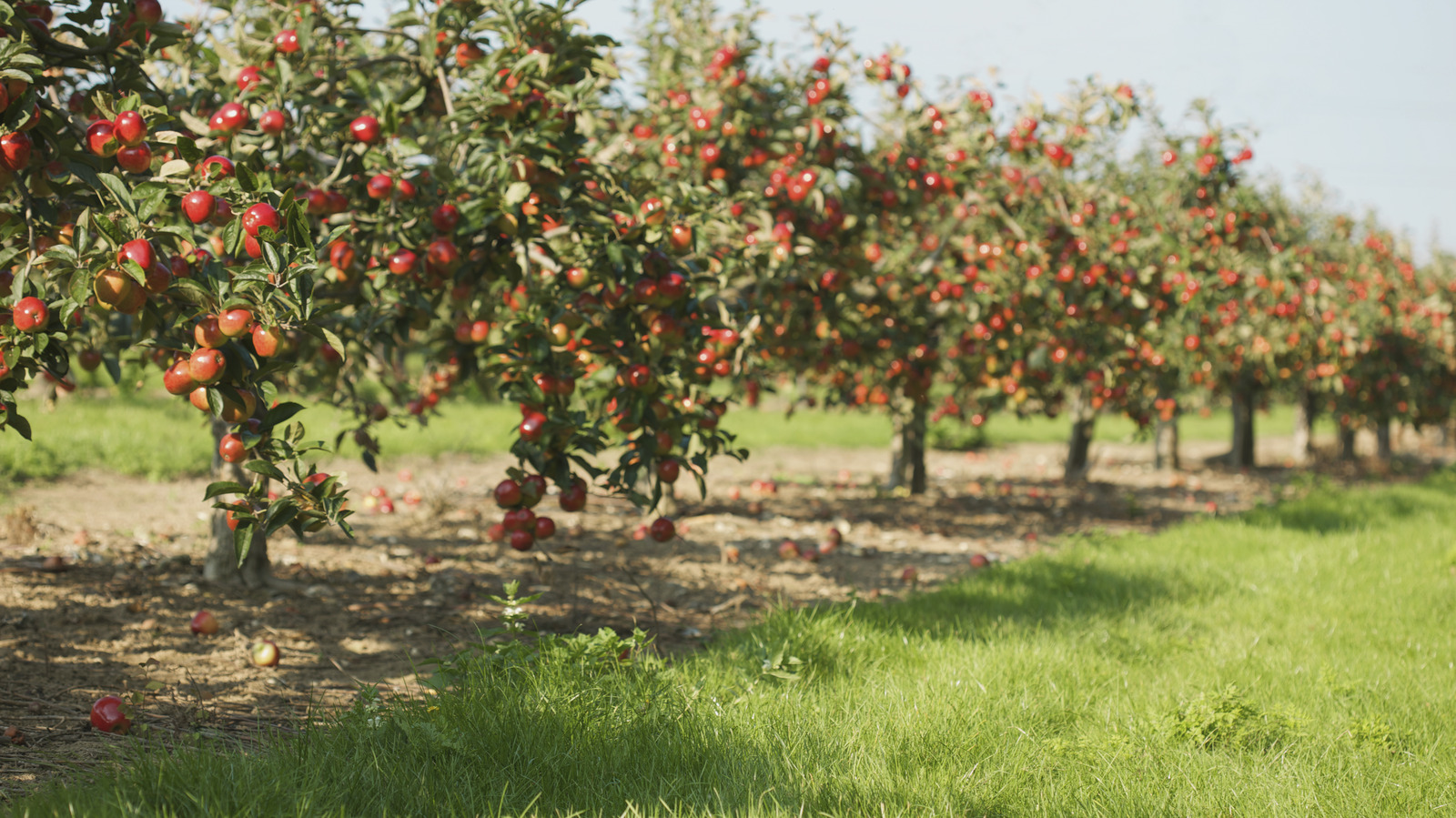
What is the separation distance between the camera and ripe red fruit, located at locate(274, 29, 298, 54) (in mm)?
3256

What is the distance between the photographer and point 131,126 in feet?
7.57

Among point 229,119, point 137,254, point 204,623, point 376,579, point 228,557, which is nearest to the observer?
point 137,254

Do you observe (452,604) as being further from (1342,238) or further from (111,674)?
(1342,238)

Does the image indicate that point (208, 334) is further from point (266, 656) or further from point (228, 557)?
point (228, 557)

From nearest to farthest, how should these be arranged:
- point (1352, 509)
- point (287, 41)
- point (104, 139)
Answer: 1. point (104, 139)
2. point (287, 41)
3. point (1352, 509)

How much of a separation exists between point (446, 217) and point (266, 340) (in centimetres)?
119

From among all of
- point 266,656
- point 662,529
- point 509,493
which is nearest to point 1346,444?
point 662,529

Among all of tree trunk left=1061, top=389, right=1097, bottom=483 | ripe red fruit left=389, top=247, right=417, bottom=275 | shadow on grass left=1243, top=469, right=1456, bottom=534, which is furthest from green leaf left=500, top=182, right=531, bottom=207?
tree trunk left=1061, top=389, right=1097, bottom=483

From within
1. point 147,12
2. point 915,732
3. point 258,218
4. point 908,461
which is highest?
point 147,12

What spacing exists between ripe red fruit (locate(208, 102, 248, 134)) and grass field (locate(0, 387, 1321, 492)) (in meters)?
1.78

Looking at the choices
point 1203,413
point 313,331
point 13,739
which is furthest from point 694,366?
point 1203,413

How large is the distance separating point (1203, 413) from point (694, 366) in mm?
15124

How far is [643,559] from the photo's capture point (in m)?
5.64

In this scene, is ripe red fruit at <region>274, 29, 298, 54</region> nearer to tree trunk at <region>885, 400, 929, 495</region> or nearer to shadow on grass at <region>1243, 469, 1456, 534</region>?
tree trunk at <region>885, 400, 929, 495</region>
